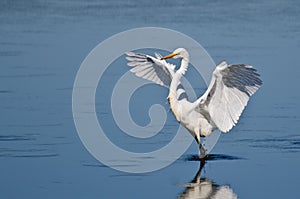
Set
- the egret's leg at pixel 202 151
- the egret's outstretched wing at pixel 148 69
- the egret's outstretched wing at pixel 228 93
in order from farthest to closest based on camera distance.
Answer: the egret's outstretched wing at pixel 148 69, the egret's leg at pixel 202 151, the egret's outstretched wing at pixel 228 93

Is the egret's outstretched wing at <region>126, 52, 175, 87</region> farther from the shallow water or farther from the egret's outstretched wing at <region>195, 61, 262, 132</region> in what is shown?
the egret's outstretched wing at <region>195, 61, 262, 132</region>

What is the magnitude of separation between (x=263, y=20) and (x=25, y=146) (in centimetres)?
944

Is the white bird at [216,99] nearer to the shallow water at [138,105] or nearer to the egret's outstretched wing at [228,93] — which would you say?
the egret's outstretched wing at [228,93]

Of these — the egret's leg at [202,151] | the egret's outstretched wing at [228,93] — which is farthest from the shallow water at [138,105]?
the egret's outstretched wing at [228,93]

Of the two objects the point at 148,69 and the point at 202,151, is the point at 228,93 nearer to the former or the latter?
the point at 202,151

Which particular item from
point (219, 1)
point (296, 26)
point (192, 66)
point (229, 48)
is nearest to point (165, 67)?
point (192, 66)

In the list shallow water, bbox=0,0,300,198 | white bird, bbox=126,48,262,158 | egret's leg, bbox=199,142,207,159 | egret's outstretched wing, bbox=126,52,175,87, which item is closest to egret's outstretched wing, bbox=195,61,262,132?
white bird, bbox=126,48,262,158

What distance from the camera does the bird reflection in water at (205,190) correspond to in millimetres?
9344

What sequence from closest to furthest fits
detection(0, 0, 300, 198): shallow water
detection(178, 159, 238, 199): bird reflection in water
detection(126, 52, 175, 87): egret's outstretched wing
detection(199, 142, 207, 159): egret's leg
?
A: detection(178, 159, 238, 199): bird reflection in water < detection(0, 0, 300, 198): shallow water < detection(199, 142, 207, 159): egret's leg < detection(126, 52, 175, 87): egret's outstretched wing

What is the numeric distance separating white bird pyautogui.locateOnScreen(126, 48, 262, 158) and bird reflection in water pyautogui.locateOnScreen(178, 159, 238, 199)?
128 centimetres

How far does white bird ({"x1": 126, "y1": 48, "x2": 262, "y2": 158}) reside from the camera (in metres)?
10.7

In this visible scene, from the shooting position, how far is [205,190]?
9.64 m

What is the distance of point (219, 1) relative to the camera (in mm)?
22141

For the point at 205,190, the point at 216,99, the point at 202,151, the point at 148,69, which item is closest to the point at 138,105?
the point at 148,69
